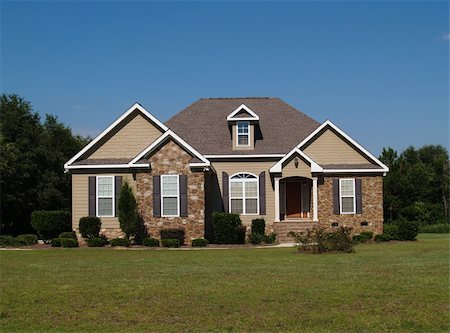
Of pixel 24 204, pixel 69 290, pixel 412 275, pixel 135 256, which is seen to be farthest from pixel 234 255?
pixel 24 204

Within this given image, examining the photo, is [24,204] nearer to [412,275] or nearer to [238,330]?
[412,275]

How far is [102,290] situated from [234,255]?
372 inches

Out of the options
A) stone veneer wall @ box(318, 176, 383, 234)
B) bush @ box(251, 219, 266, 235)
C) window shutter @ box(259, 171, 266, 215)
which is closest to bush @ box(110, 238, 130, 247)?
bush @ box(251, 219, 266, 235)

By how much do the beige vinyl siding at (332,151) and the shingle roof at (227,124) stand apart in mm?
1282

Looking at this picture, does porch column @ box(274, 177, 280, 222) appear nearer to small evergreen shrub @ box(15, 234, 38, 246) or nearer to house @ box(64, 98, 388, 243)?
house @ box(64, 98, 388, 243)

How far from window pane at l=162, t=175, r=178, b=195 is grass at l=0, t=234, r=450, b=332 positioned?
10189mm

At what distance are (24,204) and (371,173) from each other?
76.7 ft

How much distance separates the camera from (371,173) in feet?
102

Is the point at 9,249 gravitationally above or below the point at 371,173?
below

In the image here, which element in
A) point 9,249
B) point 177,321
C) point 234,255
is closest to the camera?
point 177,321

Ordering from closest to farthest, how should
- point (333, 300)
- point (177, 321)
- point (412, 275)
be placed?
point (177, 321), point (333, 300), point (412, 275)

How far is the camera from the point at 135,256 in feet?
70.9

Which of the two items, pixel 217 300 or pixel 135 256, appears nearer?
pixel 217 300

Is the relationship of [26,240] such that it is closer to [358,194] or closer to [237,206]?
[237,206]
